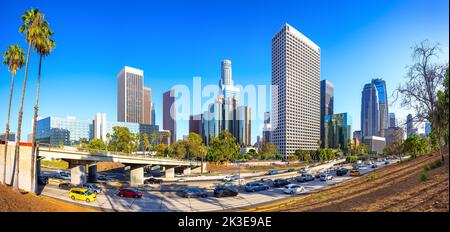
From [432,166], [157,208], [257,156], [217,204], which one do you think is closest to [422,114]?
[432,166]

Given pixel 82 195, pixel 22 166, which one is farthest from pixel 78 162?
pixel 82 195

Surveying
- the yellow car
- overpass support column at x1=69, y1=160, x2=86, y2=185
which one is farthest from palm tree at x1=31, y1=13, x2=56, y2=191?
overpass support column at x1=69, y1=160, x2=86, y2=185

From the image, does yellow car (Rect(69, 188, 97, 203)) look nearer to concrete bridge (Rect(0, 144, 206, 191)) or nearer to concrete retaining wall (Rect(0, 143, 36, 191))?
concrete bridge (Rect(0, 144, 206, 191))

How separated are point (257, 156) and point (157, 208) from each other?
10887cm

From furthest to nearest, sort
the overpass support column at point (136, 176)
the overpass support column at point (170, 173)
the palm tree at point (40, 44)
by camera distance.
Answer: the overpass support column at point (170, 173) → the overpass support column at point (136, 176) → the palm tree at point (40, 44)

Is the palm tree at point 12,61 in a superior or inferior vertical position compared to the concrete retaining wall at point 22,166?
superior

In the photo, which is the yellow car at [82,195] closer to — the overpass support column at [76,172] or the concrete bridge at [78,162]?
the concrete bridge at [78,162]

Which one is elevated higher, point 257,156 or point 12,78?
point 12,78

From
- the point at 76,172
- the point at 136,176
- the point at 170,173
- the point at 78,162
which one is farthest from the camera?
the point at 170,173

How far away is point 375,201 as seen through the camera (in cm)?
1695

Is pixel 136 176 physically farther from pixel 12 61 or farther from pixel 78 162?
pixel 12 61

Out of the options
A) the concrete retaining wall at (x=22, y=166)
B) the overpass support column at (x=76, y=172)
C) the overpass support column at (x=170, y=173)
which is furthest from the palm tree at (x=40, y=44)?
the overpass support column at (x=170, y=173)

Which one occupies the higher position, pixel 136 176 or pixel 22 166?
pixel 22 166
